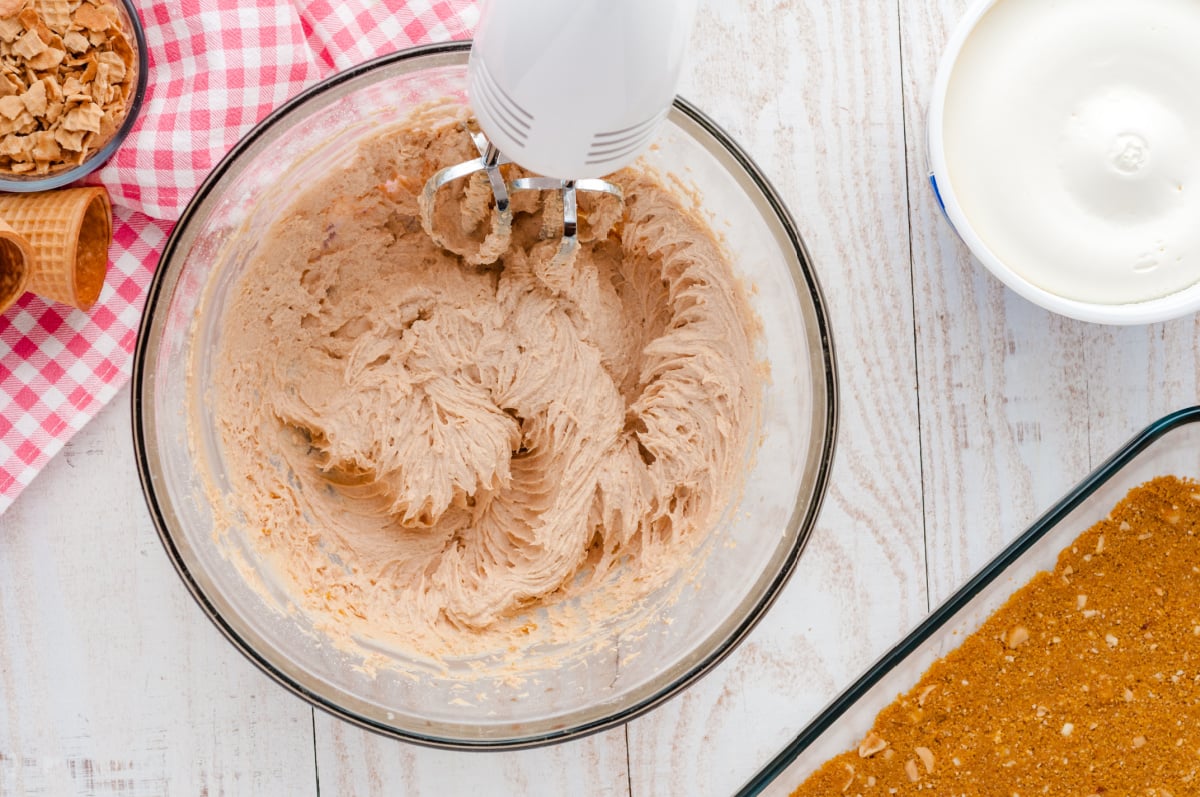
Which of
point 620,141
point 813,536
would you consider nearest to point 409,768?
point 813,536

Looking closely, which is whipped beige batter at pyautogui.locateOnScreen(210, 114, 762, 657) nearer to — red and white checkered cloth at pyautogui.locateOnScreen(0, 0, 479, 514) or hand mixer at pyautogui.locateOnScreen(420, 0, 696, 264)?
red and white checkered cloth at pyautogui.locateOnScreen(0, 0, 479, 514)

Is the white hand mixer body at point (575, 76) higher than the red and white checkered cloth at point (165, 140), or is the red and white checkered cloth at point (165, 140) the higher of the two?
the white hand mixer body at point (575, 76)

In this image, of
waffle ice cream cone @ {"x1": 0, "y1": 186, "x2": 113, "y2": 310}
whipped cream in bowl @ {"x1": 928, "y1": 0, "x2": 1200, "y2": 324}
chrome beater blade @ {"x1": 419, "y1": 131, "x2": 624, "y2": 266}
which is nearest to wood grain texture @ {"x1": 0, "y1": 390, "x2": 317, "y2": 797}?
waffle ice cream cone @ {"x1": 0, "y1": 186, "x2": 113, "y2": 310}

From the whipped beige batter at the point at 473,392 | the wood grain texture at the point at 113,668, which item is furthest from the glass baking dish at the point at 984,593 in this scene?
the wood grain texture at the point at 113,668

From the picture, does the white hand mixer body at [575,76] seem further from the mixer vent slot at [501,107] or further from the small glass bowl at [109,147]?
the small glass bowl at [109,147]

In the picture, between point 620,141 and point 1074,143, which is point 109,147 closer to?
point 620,141

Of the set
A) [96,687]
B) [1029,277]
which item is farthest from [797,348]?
[96,687]

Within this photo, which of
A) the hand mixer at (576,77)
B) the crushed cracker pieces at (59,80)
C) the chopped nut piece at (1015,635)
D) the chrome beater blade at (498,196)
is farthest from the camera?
the chopped nut piece at (1015,635)
